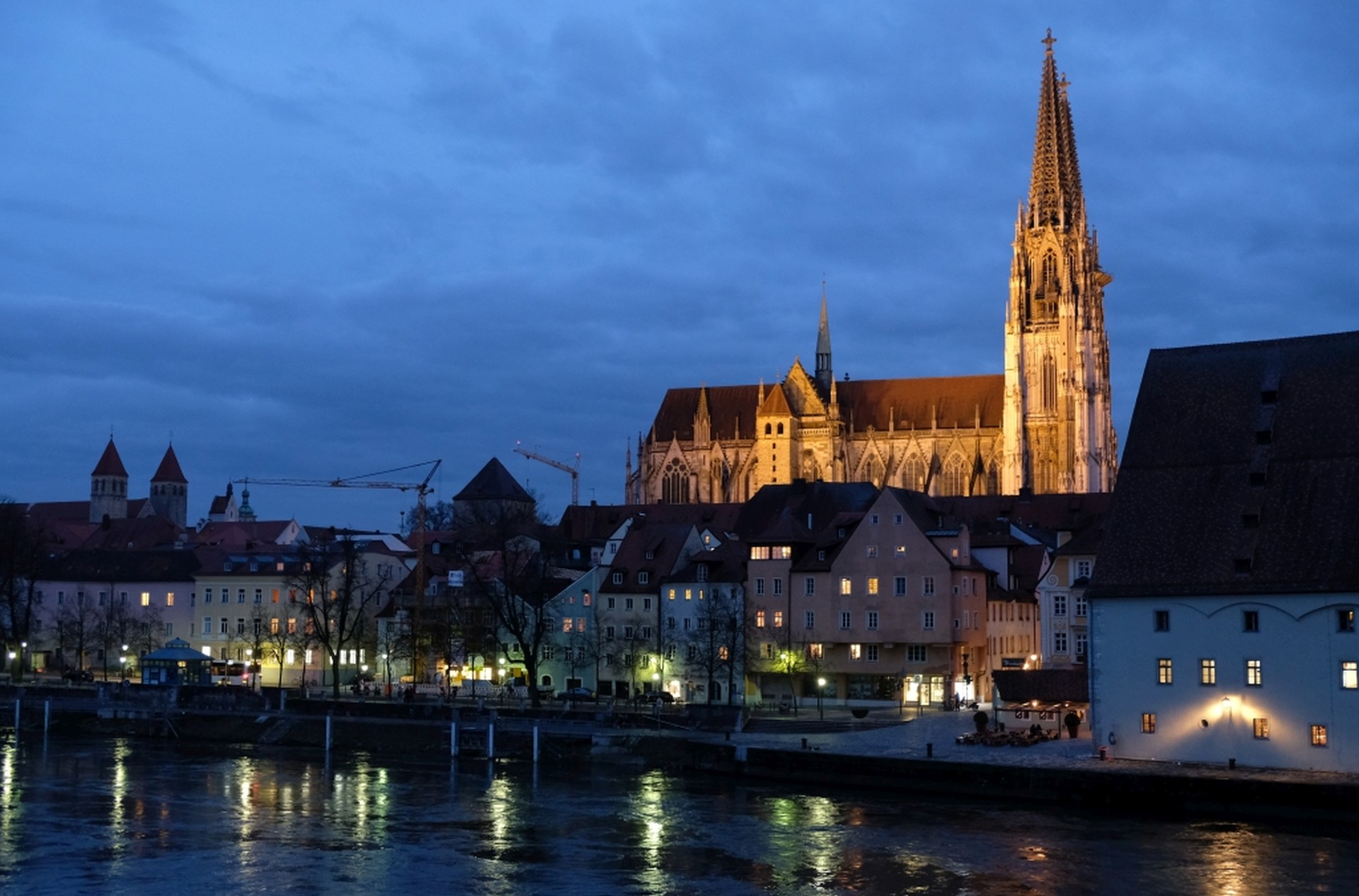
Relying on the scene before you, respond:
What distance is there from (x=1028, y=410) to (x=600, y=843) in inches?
5533

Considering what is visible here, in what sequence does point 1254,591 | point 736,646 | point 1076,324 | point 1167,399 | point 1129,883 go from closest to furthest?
point 1129,883
point 1254,591
point 1167,399
point 736,646
point 1076,324

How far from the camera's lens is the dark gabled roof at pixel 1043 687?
7038cm

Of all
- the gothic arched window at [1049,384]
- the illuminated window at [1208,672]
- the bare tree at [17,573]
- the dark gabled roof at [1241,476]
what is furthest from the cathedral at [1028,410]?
the illuminated window at [1208,672]

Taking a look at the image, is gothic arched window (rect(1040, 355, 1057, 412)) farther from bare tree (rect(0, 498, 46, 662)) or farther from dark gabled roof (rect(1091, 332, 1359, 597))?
dark gabled roof (rect(1091, 332, 1359, 597))

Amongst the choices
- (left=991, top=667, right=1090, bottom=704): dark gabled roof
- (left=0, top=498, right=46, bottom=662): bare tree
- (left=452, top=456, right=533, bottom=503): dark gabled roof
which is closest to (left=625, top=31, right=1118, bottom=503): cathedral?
(left=452, top=456, right=533, bottom=503): dark gabled roof

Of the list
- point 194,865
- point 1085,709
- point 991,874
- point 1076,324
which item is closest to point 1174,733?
point 1085,709

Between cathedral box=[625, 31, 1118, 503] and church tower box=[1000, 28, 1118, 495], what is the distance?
15 centimetres

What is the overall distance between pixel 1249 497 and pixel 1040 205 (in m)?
138

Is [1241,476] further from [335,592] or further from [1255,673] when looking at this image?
[335,592]

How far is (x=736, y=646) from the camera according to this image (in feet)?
307

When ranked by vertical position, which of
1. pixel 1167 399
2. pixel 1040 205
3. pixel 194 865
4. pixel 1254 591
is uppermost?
pixel 1040 205

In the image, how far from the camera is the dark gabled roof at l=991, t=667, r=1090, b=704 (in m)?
70.4

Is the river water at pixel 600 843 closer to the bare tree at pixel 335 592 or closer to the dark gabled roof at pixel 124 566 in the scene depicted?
the bare tree at pixel 335 592

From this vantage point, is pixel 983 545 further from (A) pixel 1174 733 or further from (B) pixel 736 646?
(A) pixel 1174 733
